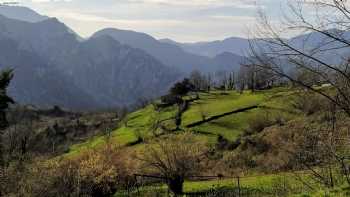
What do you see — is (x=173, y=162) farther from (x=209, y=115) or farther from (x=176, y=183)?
(x=209, y=115)

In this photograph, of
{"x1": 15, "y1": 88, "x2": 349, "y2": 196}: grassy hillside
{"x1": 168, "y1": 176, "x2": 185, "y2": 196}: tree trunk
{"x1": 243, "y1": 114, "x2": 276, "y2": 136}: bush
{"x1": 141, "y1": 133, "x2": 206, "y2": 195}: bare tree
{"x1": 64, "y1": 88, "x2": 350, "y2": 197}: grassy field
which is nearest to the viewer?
{"x1": 15, "y1": 88, "x2": 349, "y2": 196}: grassy hillside

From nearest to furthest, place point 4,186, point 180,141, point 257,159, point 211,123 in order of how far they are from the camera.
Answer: point 4,186 → point 180,141 → point 257,159 → point 211,123

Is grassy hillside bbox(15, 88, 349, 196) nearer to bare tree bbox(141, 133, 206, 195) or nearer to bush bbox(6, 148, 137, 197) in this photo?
bush bbox(6, 148, 137, 197)

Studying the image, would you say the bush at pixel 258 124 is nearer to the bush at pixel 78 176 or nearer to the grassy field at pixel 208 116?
the grassy field at pixel 208 116

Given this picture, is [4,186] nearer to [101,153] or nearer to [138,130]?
[101,153]

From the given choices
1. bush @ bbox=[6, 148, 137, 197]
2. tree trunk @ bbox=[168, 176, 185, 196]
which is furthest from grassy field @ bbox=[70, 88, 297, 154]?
tree trunk @ bbox=[168, 176, 185, 196]

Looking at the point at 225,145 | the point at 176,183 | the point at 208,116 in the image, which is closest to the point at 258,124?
the point at 225,145

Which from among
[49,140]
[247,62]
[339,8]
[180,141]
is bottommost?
[49,140]

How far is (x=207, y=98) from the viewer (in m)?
107

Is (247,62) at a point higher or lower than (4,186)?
higher

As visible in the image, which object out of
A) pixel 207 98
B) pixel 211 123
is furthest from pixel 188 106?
pixel 211 123

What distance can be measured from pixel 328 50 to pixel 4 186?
84.9ft

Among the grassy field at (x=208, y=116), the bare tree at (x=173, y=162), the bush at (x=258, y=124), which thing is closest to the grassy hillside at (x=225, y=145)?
the grassy field at (x=208, y=116)

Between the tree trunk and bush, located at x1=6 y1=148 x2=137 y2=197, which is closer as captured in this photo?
bush, located at x1=6 y1=148 x2=137 y2=197
